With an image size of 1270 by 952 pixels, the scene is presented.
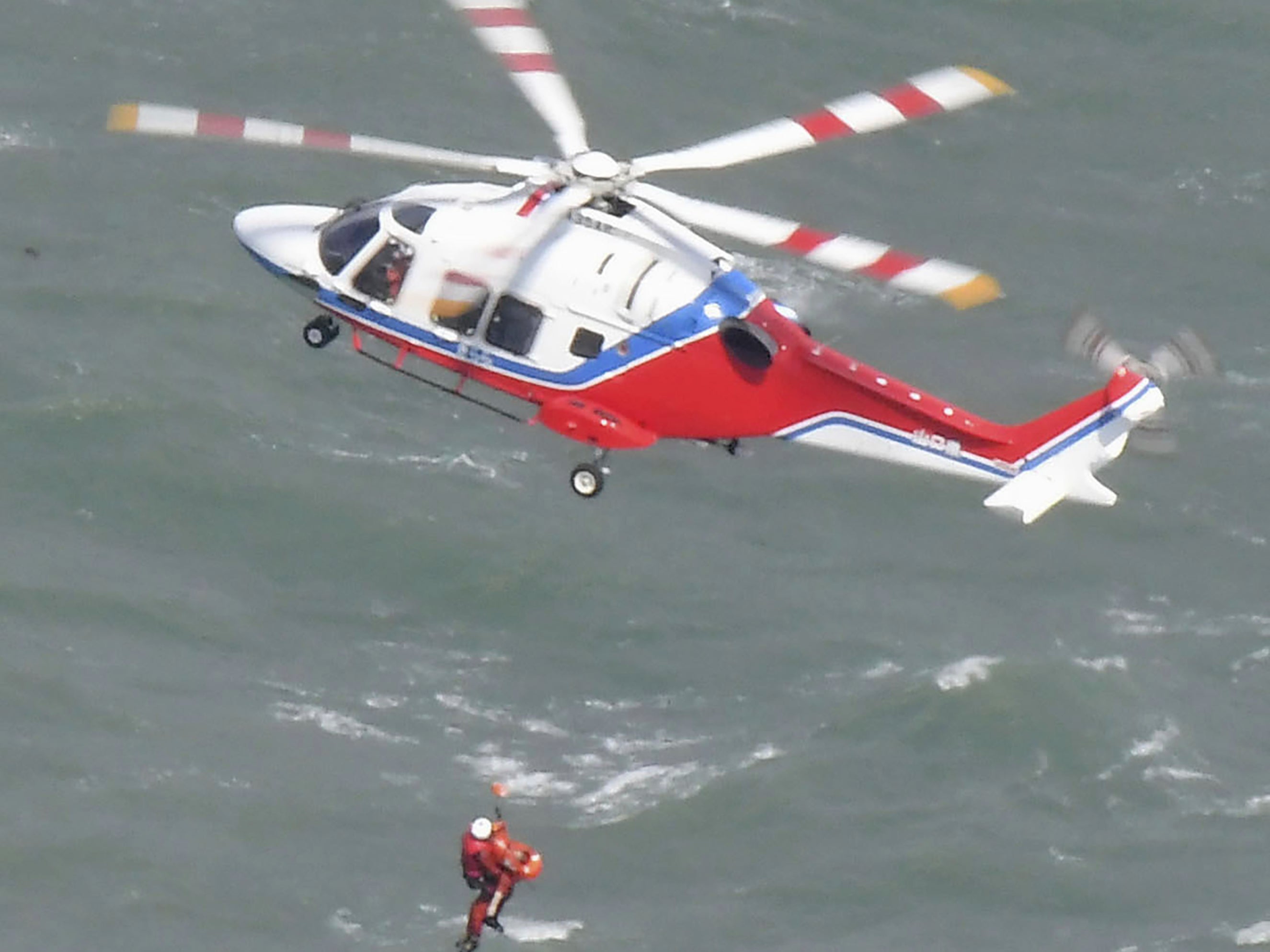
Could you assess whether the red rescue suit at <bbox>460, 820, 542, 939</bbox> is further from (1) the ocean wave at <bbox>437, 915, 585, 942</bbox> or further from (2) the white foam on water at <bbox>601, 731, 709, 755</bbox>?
(2) the white foam on water at <bbox>601, 731, 709, 755</bbox>

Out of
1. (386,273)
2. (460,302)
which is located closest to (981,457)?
(460,302)

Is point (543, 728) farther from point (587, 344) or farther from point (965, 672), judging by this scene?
point (587, 344)

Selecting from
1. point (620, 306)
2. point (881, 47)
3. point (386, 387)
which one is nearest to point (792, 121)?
point (620, 306)

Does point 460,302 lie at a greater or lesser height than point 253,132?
lesser

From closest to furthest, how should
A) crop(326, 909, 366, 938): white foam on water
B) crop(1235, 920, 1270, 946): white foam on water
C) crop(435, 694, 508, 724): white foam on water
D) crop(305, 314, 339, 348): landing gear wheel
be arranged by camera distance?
crop(305, 314, 339, 348): landing gear wheel → crop(326, 909, 366, 938): white foam on water → crop(1235, 920, 1270, 946): white foam on water → crop(435, 694, 508, 724): white foam on water

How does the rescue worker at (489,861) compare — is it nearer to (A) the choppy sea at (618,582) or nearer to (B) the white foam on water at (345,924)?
(B) the white foam on water at (345,924)

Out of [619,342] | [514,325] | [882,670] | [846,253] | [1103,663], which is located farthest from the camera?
[1103,663]

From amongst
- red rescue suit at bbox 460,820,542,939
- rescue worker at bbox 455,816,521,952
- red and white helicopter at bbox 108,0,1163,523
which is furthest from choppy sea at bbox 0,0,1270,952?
red and white helicopter at bbox 108,0,1163,523

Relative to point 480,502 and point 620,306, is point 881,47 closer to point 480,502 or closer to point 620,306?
point 480,502
